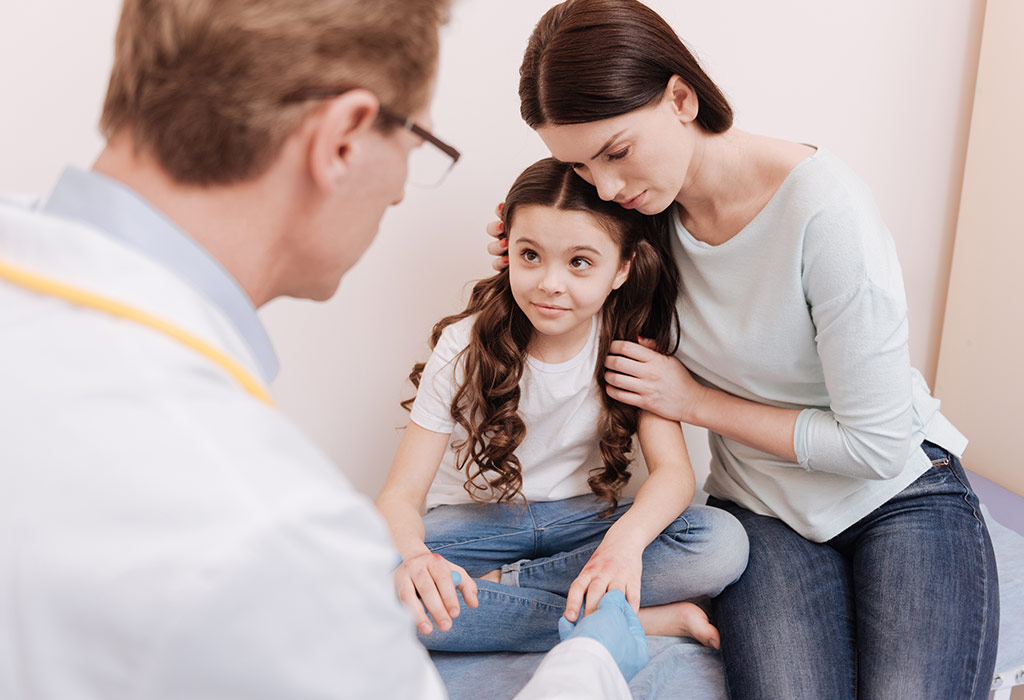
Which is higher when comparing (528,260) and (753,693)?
(528,260)

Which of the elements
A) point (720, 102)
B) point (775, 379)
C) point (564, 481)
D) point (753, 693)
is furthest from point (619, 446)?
point (720, 102)

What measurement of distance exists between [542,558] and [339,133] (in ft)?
3.32

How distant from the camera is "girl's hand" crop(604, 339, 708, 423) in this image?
1.41 metres

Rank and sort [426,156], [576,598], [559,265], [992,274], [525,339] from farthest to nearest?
[992,274], [525,339], [559,265], [576,598], [426,156]

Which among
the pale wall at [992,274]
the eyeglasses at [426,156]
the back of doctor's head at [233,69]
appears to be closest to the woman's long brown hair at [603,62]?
the eyeglasses at [426,156]

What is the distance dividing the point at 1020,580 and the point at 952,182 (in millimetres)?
925

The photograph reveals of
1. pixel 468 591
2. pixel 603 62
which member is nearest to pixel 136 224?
pixel 603 62

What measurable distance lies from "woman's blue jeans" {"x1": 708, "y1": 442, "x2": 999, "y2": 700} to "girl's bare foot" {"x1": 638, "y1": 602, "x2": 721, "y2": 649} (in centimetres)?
3

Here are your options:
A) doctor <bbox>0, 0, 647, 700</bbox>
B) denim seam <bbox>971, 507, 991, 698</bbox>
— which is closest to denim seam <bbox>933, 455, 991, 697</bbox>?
denim seam <bbox>971, 507, 991, 698</bbox>

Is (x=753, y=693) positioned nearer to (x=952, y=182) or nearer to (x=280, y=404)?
(x=280, y=404)

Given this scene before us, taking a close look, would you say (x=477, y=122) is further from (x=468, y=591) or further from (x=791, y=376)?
(x=468, y=591)

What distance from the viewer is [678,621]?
4.65 ft

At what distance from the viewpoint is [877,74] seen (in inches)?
72.7

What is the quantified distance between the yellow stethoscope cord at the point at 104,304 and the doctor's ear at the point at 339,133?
0.56 ft
